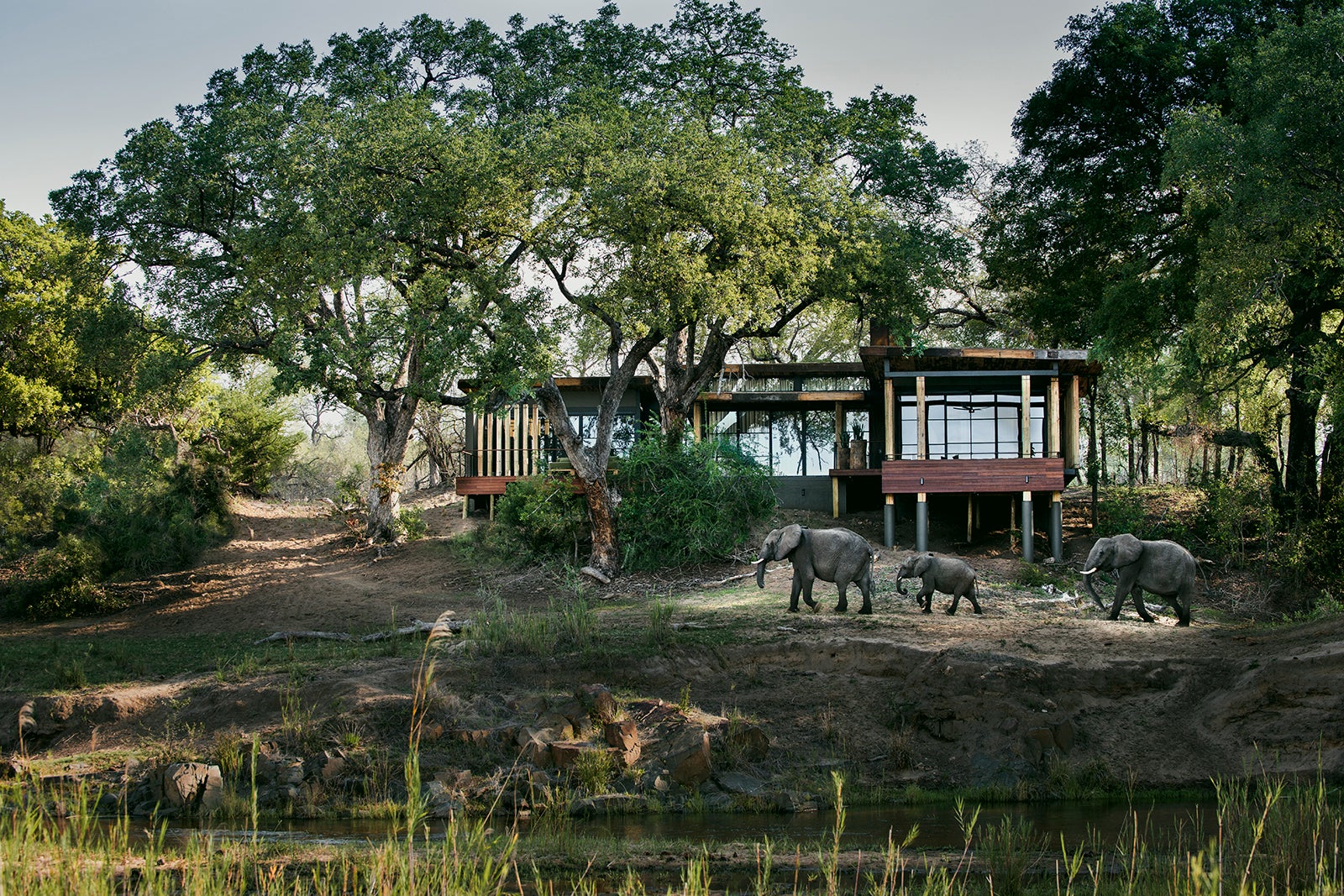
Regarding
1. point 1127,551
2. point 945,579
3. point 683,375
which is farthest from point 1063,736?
point 683,375

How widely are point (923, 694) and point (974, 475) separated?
1399 cm

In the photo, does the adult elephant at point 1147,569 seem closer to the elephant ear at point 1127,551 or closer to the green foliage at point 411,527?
the elephant ear at point 1127,551

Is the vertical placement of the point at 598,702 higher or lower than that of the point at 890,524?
lower

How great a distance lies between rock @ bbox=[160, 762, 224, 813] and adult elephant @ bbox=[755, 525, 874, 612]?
797 centimetres

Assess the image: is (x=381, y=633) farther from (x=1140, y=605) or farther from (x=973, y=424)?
(x=973, y=424)

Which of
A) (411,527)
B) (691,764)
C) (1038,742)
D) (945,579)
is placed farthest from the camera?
(411,527)

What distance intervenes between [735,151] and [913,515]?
11502 mm

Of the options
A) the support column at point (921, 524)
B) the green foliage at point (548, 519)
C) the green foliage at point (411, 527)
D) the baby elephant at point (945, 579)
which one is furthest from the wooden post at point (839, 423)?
the baby elephant at point (945, 579)

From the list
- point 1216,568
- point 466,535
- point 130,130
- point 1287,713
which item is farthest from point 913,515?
point 130,130

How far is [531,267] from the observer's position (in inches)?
950

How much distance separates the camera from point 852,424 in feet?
101

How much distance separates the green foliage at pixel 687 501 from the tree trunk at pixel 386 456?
668 cm

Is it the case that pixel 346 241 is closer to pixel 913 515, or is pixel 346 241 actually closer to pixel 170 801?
pixel 170 801

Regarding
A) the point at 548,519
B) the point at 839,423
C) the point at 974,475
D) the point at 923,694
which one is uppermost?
the point at 839,423
